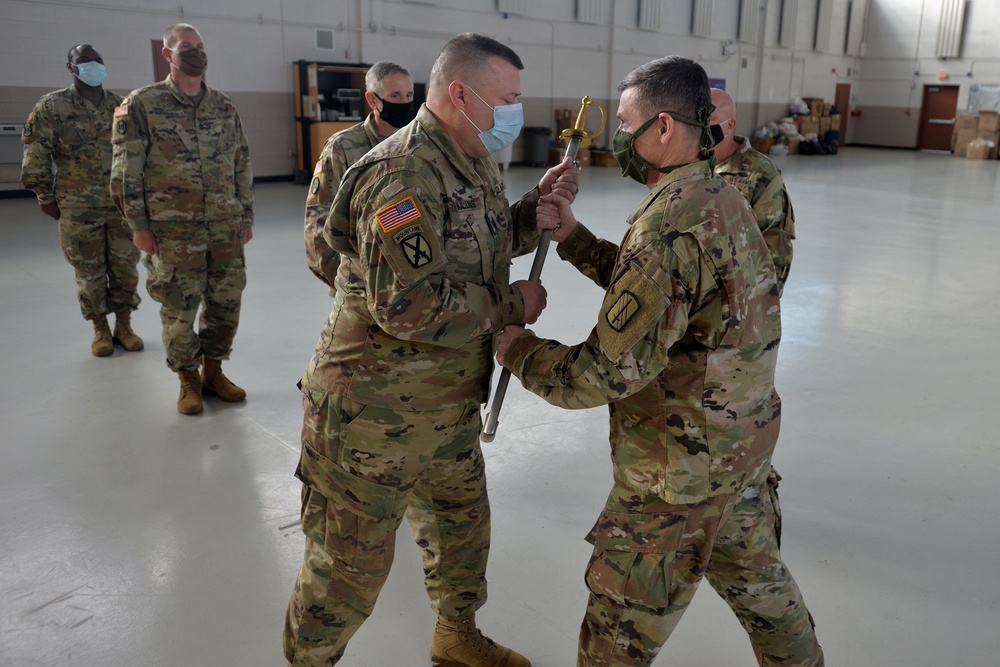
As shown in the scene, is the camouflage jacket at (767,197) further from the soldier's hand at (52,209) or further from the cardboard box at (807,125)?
the cardboard box at (807,125)

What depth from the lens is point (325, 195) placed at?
112 inches

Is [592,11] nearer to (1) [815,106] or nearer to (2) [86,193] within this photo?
(1) [815,106]

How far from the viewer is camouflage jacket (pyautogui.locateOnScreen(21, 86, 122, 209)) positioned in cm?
474

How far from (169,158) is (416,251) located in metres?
2.72

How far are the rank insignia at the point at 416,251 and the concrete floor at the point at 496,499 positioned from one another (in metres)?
1.28

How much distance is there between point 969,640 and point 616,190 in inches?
416

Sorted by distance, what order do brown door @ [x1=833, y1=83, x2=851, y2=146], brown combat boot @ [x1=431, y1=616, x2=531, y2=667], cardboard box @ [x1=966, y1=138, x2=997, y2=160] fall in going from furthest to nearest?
brown door @ [x1=833, y1=83, x2=851, y2=146], cardboard box @ [x1=966, y1=138, x2=997, y2=160], brown combat boot @ [x1=431, y1=616, x2=531, y2=667]

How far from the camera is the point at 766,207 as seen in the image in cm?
272

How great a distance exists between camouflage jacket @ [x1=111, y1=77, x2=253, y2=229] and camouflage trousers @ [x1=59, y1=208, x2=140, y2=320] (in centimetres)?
118

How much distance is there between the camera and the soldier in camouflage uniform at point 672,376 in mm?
1524

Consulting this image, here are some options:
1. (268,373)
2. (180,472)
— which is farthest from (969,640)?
(268,373)

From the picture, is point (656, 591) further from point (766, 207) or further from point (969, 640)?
point (766, 207)

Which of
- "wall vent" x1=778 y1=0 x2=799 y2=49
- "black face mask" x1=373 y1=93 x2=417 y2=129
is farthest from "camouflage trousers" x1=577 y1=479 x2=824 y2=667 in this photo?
"wall vent" x1=778 y1=0 x2=799 y2=49

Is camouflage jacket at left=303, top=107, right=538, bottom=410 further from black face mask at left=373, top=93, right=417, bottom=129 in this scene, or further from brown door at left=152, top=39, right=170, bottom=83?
brown door at left=152, top=39, right=170, bottom=83
